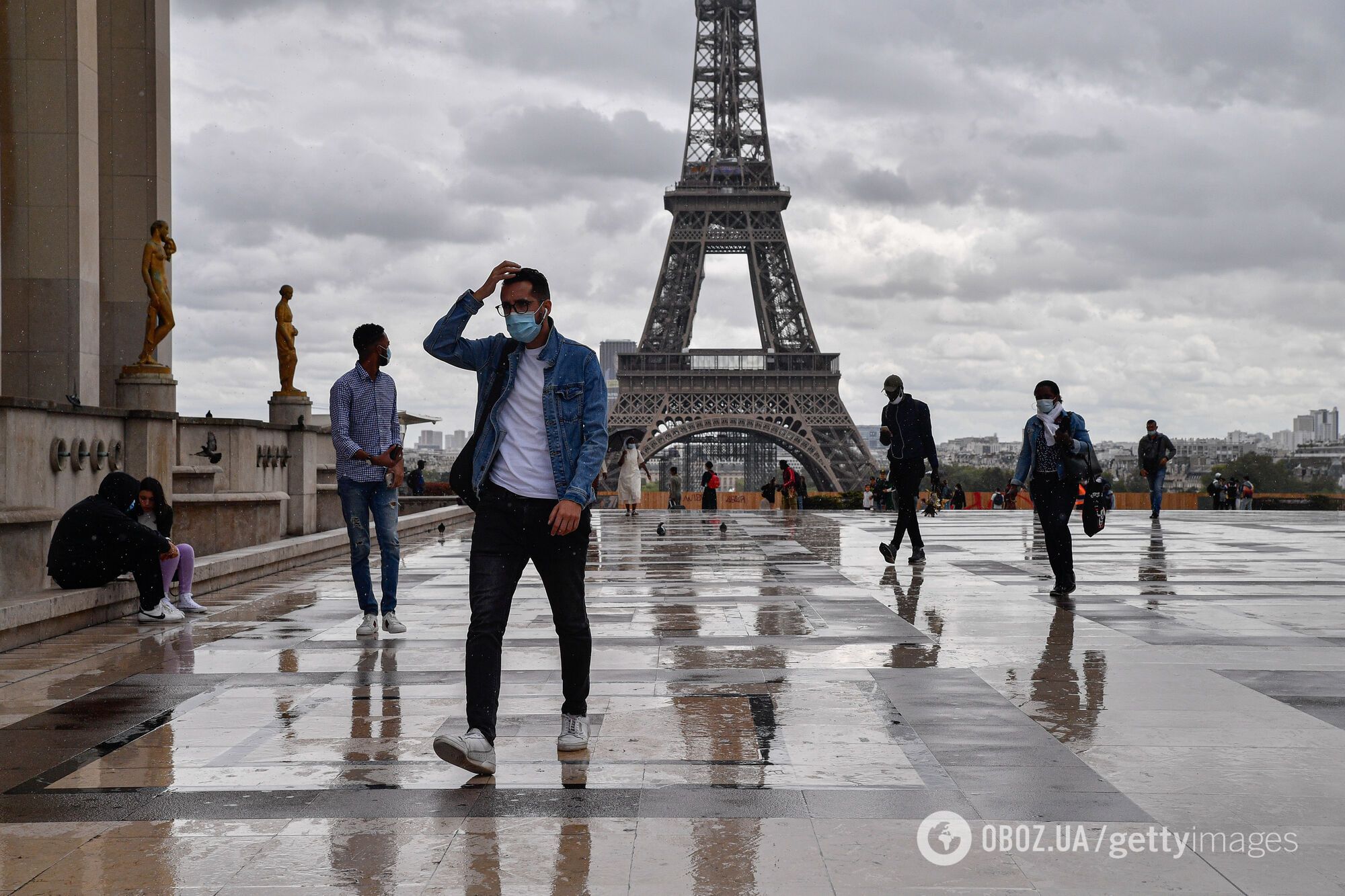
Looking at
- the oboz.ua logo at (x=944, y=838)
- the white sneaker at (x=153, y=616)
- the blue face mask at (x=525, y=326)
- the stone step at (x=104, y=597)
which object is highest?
the blue face mask at (x=525, y=326)

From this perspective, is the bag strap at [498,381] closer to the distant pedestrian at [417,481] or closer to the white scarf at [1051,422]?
the white scarf at [1051,422]

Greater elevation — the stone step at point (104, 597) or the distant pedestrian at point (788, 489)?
the distant pedestrian at point (788, 489)

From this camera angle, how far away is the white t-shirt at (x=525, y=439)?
561 centimetres

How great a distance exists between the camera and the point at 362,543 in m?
9.14

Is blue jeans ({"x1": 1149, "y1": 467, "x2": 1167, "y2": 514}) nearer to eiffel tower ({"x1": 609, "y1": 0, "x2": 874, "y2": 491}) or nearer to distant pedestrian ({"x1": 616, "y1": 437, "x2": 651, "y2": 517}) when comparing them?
distant pedestrian ({"x1": 616, "y1": 437, "x2": 651, "y2": 517})

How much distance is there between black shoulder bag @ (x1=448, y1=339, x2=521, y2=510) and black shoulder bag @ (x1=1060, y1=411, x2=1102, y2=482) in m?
6.92

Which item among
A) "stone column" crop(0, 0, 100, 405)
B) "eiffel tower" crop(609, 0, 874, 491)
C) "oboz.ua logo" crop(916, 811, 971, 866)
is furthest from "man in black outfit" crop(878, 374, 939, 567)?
"eiffel tower" crop(609, 0, 874, 491)

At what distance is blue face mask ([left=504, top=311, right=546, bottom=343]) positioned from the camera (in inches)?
221

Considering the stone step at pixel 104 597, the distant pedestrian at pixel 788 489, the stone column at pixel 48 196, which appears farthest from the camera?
the distant pedestrian at pixel 788 489

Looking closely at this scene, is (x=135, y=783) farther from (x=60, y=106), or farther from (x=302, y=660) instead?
(x=60, y=106)

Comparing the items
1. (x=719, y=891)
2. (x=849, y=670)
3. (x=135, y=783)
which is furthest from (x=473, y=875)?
(x=849, y=670)

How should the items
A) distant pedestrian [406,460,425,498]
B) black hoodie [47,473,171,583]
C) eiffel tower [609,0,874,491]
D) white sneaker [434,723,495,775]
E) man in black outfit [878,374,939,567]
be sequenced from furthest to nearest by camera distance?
eiffel tower [609,0,874,491]
distant pedestrian [406,460,425,498]
man in black outfit [878,374,939,567]
black hoodie [47,473,171,583]
white sneaker [434,723,495,775]

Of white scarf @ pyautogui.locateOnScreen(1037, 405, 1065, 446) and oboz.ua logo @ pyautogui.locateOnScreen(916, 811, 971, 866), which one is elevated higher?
white scarf @ pyautogui.locateOnScreen(1037, 405, 1065, 446)

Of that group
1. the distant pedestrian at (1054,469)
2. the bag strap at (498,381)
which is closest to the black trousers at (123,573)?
the bag strap at (498,381)
